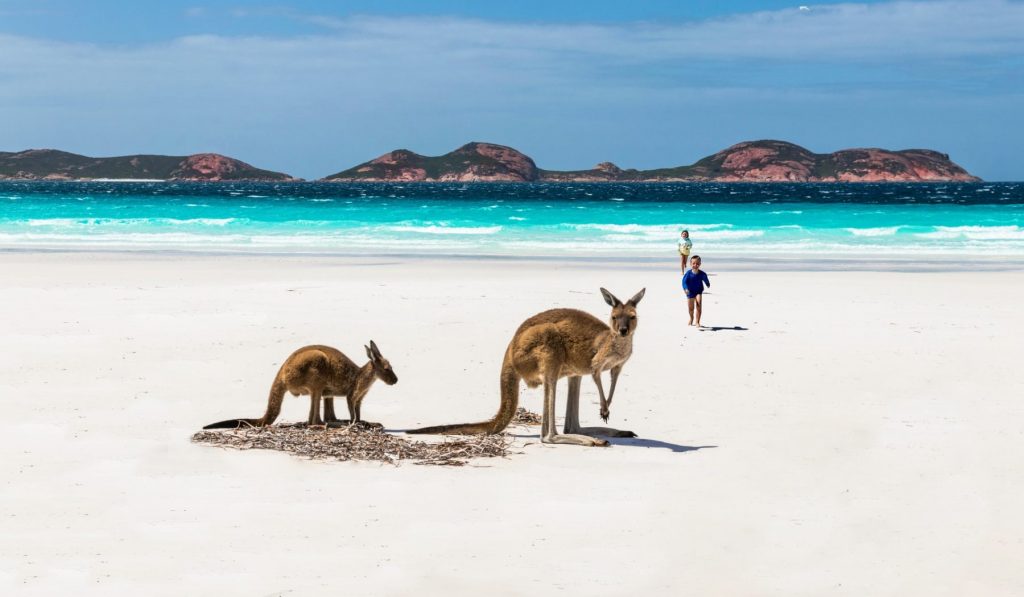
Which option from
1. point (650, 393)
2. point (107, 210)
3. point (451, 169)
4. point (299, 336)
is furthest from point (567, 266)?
point (451, 169)

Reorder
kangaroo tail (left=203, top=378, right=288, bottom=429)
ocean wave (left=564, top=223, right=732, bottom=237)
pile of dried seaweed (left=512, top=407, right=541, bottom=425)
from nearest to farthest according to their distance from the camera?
1. kangaroo tail (left=203, top=378, right=288, bottom=429)
2. pile of dried seaweed (left=512, top=407, right=541, bottom=425)
3. ocean wave (left=564, top=223, right=732, bottom=237)

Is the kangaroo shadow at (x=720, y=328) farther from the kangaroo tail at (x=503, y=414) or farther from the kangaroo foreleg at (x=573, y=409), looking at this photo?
the kangaroo tail at (x=503, y=414)

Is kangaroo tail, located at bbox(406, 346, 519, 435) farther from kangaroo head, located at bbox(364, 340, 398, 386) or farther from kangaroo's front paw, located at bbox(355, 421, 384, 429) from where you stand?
kangaroo head, located at bbox(364, 340, 398, 386)

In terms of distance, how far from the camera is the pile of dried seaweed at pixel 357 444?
6574 millimetres

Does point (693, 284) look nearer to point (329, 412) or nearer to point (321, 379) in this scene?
point (329, 412)

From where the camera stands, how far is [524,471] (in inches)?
252

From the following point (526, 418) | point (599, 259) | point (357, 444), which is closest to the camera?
point (357, 444)

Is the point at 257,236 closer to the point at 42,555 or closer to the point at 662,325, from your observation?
the point at 662,325

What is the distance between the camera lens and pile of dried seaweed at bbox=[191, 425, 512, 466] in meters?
6.57

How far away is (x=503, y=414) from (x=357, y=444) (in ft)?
3.26

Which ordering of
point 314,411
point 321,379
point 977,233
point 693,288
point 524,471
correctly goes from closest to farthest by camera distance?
point 524,471
point 321,379
point 314,411
point 693,288
point 977,233

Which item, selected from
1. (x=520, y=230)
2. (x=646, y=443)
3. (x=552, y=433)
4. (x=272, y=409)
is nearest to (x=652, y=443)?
(x=646, y=443)

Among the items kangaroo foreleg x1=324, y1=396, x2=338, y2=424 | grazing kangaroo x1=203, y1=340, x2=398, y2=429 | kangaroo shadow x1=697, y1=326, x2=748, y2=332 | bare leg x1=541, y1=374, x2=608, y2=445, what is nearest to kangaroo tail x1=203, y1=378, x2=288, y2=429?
grazing kangaroo x1=203, y1=340, x2=398, y2=429

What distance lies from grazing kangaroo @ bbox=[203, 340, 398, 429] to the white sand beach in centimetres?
53
